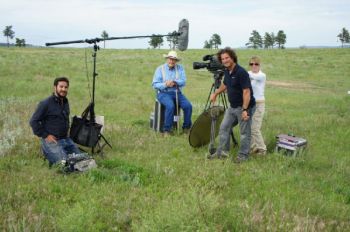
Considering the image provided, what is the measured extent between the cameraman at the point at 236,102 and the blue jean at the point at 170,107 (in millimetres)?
2252

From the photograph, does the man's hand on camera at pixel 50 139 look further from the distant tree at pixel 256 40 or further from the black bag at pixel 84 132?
the distant tree at pixel 256 40

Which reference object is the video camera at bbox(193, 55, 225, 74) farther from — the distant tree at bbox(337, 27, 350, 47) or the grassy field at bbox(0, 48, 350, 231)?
the distant tree at bbox(337, 27, 350, 47)

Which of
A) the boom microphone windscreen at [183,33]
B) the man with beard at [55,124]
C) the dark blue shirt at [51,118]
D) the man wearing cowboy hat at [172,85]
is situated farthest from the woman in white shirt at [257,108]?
the dark blue shirt at [51,118]

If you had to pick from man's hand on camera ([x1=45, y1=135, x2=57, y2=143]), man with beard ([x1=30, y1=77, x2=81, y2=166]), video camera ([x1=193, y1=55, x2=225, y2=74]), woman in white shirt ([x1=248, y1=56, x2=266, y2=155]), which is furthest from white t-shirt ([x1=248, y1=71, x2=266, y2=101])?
man's hand on camera ([x1=45, y1=135, x2=57, y2=143])

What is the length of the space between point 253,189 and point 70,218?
2.93m

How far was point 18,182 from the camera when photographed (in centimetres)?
632

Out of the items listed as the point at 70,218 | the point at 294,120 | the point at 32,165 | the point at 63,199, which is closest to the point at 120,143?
the point at 32,165

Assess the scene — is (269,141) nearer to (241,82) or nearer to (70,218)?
(241,82)

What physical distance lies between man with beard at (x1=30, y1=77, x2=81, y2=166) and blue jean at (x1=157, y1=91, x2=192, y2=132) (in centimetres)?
316

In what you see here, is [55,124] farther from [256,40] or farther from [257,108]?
[256,40]

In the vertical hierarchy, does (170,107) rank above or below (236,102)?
below

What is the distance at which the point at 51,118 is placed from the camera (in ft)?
25.3

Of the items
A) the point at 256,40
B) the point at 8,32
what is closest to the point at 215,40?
the point at 256,40

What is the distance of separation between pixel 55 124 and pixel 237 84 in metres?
3.41
